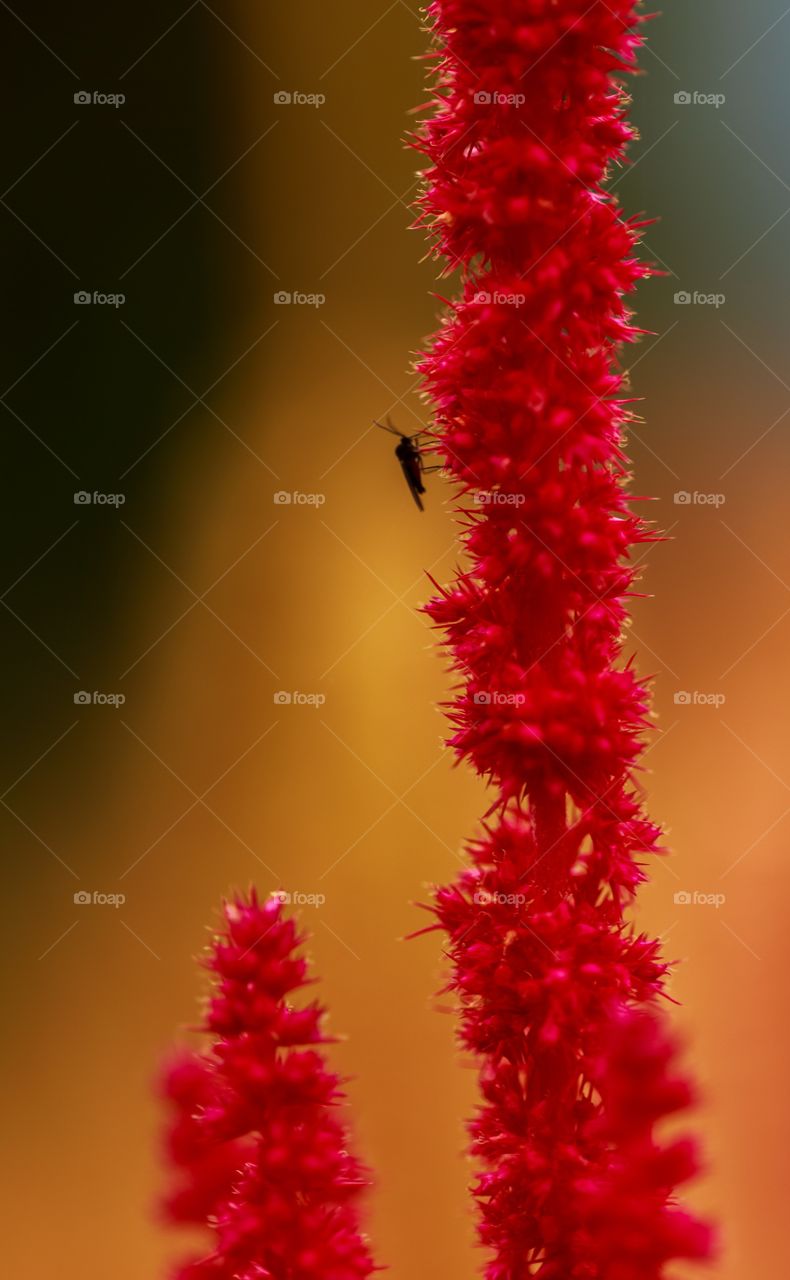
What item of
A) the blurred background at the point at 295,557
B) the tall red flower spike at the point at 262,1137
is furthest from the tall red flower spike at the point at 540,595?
the blurred background at the point at 295,557

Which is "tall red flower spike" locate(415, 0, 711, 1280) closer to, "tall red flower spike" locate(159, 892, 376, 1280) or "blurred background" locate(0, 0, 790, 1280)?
"tall red flower spike" locate(159, 892, 376, 1280)

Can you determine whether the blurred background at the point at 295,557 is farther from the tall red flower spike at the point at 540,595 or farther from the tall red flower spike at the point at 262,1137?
the tall red flower spike at the point at 262,1137

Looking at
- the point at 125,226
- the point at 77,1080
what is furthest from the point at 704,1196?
the point at 125,226

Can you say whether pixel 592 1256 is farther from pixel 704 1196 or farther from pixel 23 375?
pixel 23 375

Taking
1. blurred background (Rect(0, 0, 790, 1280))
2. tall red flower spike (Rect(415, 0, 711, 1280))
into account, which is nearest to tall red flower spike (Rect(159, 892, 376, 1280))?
tall red flower spike (Rect(415, 0, 711, 1280))

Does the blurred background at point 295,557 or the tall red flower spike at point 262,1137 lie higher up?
the blurred background at point 295,557

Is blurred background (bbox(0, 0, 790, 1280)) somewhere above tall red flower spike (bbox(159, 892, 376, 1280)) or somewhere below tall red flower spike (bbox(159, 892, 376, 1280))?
above
